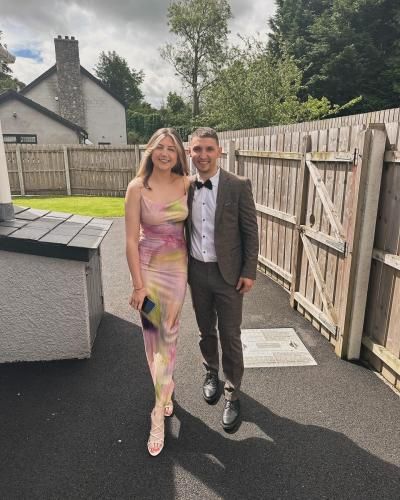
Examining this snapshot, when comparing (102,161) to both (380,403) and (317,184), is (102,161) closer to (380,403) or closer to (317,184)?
(317,184)

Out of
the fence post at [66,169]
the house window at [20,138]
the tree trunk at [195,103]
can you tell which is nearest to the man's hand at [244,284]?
the fence post at [66,169]

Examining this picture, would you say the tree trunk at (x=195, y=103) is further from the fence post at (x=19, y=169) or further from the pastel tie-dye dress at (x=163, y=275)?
the pastel tie-dye dress at (x=163, y=275)

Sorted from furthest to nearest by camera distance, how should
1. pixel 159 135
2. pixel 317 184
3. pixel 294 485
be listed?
pixel 317 184 < pixel 159 135 < pixel 294 485

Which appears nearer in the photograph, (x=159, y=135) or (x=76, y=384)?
(x=159, y=135)

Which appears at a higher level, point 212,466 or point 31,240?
point 31,240

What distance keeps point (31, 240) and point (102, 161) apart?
13.9 meters

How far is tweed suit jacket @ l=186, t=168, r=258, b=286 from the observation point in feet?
8.06

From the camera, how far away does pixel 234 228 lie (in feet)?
8.21

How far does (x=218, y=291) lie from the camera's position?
2.60 metres

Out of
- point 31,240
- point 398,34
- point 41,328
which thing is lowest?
point 41,328

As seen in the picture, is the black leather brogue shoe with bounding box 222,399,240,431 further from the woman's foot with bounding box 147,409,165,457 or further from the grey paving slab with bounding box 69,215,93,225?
the grey paving slab with bounding box 69,215,93,225

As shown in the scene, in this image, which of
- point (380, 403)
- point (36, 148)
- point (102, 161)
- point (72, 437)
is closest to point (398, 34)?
point (102, 161)

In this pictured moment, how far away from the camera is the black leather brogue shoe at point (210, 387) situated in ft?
9.54

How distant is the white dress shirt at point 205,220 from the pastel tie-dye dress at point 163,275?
9cm
